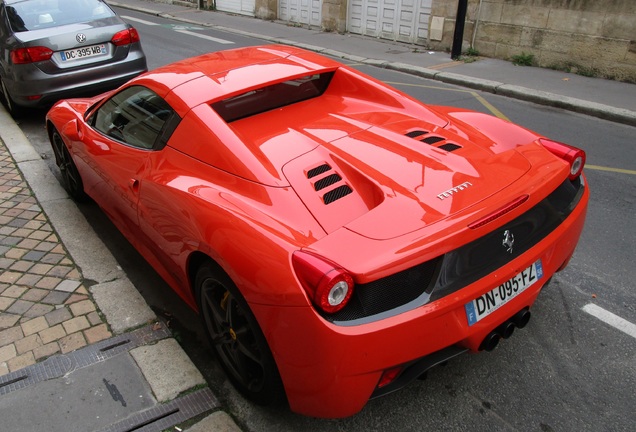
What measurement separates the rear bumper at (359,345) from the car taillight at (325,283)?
0.06 meters

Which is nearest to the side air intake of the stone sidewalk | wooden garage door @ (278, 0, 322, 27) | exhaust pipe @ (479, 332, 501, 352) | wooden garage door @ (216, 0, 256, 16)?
exhaust pipe @ (479, 332, 501, 352)

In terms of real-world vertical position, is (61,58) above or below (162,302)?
above

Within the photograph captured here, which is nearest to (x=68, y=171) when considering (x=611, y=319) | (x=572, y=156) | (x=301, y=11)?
(x=572, y=156)

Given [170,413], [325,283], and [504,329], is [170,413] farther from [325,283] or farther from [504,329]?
[504,329]

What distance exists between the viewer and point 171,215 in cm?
281

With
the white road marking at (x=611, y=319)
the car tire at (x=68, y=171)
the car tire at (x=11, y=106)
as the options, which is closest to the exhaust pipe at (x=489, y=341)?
the white road marking at (x=611, y=319)

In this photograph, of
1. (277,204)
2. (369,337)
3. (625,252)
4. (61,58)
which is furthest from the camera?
(61,58)

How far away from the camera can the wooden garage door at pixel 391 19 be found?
12.6 meters

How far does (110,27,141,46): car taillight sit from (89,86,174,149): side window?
11.5 ft

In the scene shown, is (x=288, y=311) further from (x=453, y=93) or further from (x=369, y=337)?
(x=453, y=93)

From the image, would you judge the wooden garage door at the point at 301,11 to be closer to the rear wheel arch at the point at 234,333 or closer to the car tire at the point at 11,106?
the car tire at the point at 11,106

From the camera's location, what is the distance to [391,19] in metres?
13.3

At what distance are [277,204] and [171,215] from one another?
2.34 feet

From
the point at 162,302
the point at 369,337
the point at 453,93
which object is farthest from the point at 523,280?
the point at 453,93
